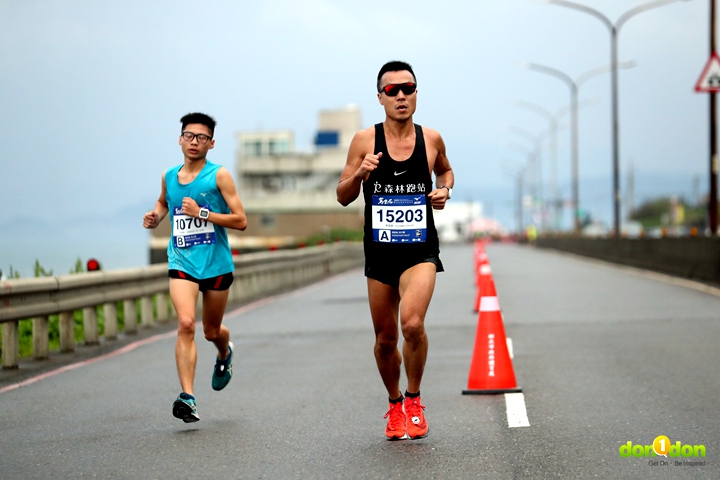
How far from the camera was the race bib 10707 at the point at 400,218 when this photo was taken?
7.14 meters

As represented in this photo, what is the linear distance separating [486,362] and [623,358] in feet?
8.99

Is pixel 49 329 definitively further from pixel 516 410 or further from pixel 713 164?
pixel 713 164

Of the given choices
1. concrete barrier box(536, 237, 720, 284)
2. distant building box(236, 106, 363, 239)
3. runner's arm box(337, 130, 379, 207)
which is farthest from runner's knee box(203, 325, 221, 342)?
distant building box(236, 106, 363, 239)

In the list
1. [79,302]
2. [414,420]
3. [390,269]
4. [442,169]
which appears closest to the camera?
[390,269]

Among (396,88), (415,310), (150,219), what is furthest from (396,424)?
(150,219)

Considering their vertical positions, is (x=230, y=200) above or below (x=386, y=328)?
above

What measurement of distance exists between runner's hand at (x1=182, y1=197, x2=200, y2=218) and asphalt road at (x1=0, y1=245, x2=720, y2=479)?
1448 mm

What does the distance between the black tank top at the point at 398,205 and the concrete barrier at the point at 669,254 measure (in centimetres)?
1698

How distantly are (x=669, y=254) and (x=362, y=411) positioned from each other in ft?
69.9

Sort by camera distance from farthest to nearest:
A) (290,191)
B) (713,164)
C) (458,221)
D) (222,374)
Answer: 1. (458,221)
2. (290,191)
3. (713,164)
4. (222,374)

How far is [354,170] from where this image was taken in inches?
284

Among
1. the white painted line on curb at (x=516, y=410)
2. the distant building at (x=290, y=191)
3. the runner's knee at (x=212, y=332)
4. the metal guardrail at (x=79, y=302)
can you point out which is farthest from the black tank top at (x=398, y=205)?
the distant building at (x=290, y=191)

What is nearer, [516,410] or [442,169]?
[442,169]

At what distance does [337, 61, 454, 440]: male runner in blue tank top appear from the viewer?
23.4 feet
